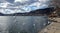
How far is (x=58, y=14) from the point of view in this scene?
2.11m

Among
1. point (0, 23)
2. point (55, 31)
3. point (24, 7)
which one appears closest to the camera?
point (55, 31)

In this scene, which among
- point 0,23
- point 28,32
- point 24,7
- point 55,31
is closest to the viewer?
point 55,31

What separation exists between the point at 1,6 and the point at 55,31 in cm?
111

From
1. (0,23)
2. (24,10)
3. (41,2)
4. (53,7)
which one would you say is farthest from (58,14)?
(0,23)

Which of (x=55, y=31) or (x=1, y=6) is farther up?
(x=1, y=6)

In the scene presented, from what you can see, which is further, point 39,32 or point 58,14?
point 58,14

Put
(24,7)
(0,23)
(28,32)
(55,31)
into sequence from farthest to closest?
(24,7) < (0,23) < (28,32) < (55,31)

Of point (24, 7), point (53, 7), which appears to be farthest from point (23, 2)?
point (53, 7)

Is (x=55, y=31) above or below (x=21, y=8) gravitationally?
below

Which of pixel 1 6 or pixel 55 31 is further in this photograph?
pixel 1 6

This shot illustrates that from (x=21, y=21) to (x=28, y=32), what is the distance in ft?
1.63

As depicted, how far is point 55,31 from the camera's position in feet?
4.86

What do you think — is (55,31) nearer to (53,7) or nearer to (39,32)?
(39,32)

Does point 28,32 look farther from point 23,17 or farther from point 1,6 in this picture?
point 1,6
